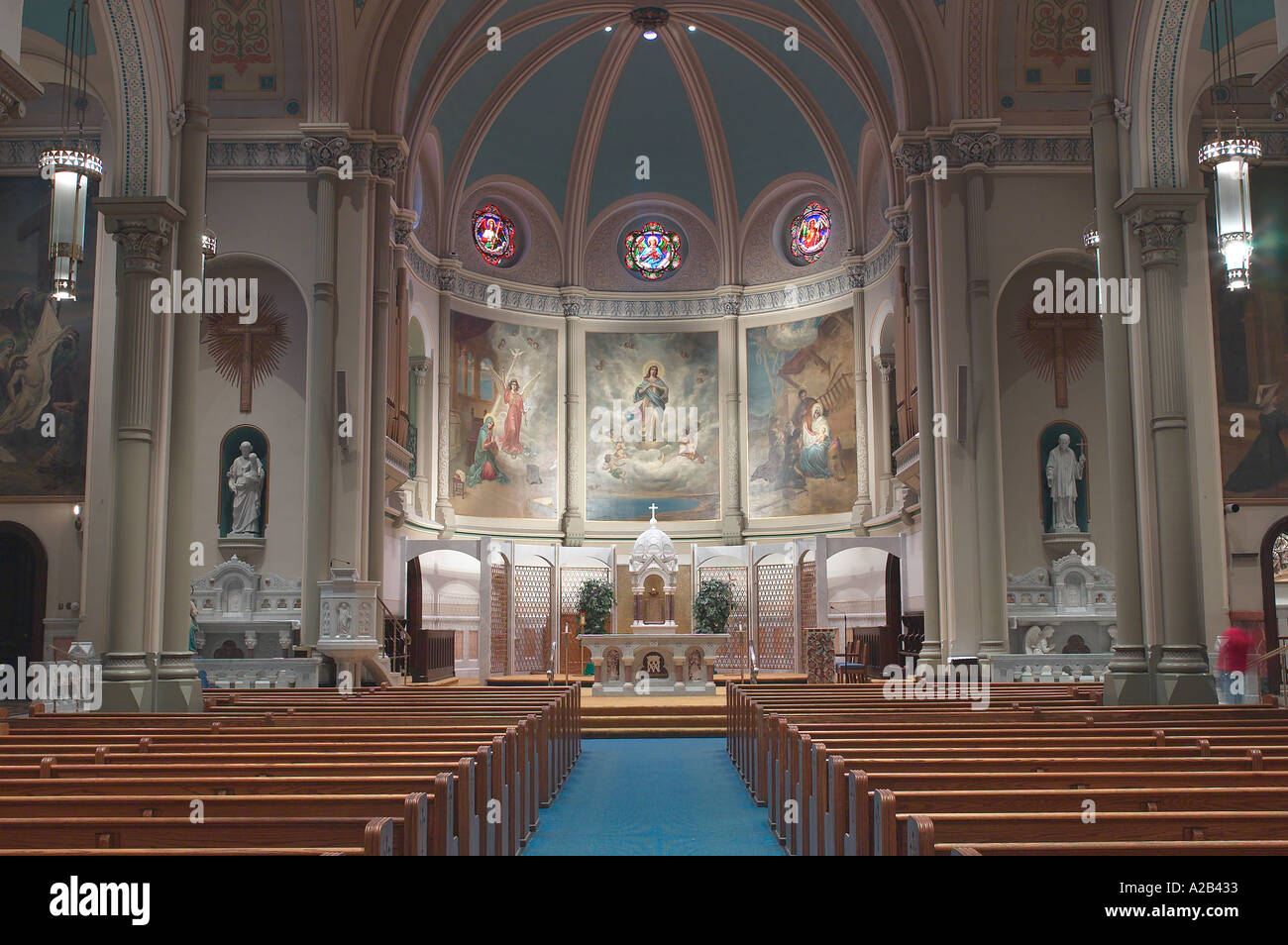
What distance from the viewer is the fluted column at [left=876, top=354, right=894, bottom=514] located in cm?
2401

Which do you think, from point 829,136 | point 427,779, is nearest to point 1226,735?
point 427,779

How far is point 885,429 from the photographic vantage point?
24531 mm

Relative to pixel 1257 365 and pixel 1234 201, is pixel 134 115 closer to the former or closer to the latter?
pixel 1234 201

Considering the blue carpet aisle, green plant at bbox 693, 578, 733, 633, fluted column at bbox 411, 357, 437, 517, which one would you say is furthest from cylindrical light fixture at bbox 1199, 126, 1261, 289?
fluted column at bbox 411, 357, 437, 517

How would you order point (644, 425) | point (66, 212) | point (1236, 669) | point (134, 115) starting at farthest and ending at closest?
point (644, 425), point (1236, 669), point (134, 115), point (66, 212)

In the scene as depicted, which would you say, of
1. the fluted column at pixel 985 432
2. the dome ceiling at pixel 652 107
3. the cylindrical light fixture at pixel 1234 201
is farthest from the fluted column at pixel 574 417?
the cylindrical light fixture at pixel 1234 201

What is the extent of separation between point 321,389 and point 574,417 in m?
11.1

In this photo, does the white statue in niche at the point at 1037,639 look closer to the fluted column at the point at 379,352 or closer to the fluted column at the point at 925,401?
the fluted column at the point at 925,401

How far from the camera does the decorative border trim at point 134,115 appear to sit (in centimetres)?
1067

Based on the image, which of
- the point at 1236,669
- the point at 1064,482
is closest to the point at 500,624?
the point at 1064,482

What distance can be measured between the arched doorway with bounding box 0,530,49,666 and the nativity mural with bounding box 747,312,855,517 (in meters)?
15.8

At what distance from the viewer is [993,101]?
1753 centimetres
